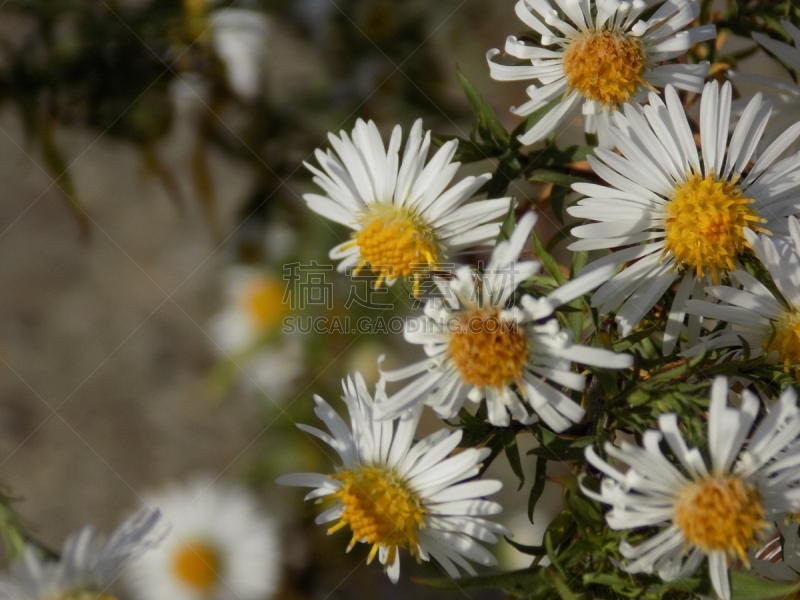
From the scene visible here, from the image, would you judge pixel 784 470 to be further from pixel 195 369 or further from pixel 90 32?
pixel 195 369

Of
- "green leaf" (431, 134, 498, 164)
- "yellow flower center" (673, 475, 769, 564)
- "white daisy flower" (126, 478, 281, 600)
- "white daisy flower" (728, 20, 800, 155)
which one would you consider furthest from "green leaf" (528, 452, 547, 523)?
"white daisy flower" (126, 478, 281, 600)

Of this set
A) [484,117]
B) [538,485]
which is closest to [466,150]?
[484,117]

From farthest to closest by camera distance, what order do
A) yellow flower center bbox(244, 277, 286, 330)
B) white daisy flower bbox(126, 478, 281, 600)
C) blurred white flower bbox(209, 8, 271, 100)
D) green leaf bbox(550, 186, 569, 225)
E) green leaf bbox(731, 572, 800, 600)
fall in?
yellow flower center bbox(244, 277, 286, 330) → white daisy flower bbox(126, 478, 281, 600) → blurred white flower bbox(209, 8, 271, 100) → green leaf bbox(550, 186, 569, 225) → green leaf bbox(731, 572, 800, 600)

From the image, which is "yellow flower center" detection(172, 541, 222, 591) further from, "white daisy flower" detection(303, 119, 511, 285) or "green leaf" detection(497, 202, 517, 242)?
"green leaf" detection(497, 202, 517, 242)

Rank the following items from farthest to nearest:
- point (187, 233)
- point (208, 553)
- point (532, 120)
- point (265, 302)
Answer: point (187, 233)
point (265, 302)
point (208, 553)
point (532, 120)

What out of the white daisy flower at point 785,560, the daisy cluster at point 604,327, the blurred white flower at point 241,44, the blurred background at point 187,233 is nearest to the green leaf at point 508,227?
the daisy cluster at point 604,327

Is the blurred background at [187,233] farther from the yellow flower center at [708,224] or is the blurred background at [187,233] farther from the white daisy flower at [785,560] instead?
the white daisy flower at [785,560]

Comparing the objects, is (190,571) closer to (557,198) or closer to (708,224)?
(557,198)
